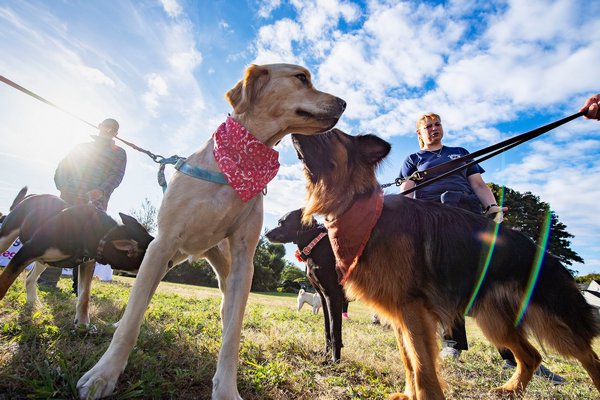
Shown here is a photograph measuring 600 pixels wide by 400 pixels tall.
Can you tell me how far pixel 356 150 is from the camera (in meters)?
3.33

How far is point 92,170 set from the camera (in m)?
5.59

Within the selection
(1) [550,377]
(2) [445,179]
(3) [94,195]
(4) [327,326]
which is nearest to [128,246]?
(3) [94,195]

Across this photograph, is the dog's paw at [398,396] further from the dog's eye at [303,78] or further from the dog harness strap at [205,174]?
the dog's eye at [303,78]

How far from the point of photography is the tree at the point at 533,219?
94.8 ft

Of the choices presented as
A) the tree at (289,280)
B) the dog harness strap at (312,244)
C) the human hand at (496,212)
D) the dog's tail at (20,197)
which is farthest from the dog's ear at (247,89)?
the tree at (289,280)

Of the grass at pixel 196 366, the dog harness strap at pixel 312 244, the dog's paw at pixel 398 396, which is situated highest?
the dog harness strap at pixel 312 244

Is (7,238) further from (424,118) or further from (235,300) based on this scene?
(424,118)

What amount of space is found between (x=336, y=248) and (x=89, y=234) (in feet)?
9.03

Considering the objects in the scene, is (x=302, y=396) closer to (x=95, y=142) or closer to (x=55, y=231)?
(x=55, y=231)

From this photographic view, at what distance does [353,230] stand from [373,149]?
95cm

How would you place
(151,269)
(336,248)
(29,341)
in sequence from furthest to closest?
1. (336,248)
2. (29,341)
3. (151,269)

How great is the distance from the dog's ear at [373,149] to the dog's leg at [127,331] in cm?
204

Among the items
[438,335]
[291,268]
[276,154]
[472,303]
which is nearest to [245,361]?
[438,335]

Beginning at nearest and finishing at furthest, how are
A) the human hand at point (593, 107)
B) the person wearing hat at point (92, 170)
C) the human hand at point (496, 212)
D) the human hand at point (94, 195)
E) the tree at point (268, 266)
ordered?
1. the human hand at point (593, 107)
2. the human hand at point (496, 212)
3. the human hand at point (94, 195)
4. the person wearing hat at point (92, 170)
5. the tree at point (268, 266)
